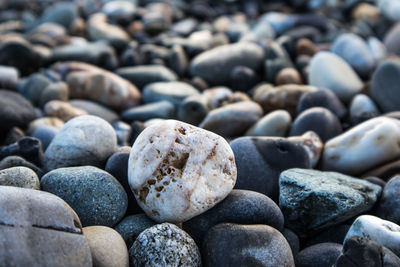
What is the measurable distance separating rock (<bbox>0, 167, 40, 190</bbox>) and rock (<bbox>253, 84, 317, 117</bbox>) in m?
2.73

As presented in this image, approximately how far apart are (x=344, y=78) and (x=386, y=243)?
9.44 ft

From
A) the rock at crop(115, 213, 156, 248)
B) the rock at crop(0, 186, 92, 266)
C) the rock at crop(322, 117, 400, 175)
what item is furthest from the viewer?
the rock at crop(322, 117, 400, 175)

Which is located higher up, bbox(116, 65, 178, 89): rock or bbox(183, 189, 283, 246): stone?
bbox(183, 189, 283, 246): stone

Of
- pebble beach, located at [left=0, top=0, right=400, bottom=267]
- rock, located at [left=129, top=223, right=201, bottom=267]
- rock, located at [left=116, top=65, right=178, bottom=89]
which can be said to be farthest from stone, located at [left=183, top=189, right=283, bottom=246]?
rock, located at [left=116, top=65, right=178, bottom=89]

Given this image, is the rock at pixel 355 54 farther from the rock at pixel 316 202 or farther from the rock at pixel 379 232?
the rock at pixel 379 232

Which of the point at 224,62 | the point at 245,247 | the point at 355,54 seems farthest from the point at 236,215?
the point at 355,54

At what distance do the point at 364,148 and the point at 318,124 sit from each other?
50cm

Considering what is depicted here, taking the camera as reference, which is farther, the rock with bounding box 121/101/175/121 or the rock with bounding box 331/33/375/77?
the rock with bounding box 331/33/375/77

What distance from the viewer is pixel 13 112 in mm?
3779

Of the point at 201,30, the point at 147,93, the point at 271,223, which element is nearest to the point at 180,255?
the point at 271,223

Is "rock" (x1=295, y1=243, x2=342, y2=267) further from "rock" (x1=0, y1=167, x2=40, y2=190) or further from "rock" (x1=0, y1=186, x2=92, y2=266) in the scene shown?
"rock" (x1=0, y1=167, x2=40, y2=190)

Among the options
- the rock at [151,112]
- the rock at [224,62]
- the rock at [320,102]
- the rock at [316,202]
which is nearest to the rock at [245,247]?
the rock at [316,202]

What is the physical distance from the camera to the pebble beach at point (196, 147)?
2.14m

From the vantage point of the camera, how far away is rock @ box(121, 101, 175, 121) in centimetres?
441
